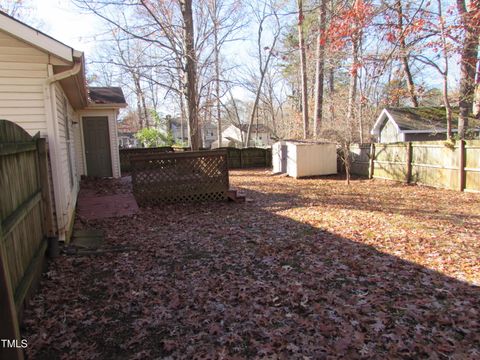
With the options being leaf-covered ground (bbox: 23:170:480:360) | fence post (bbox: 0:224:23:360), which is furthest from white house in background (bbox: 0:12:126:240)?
Result: fence post (bbox: 0:224:23:360)

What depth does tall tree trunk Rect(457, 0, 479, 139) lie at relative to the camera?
11.0 metres

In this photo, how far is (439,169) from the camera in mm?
11438

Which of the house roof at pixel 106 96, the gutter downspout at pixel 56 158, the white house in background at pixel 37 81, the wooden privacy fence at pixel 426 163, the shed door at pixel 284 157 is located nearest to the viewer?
the white house in background at pixel 37 81

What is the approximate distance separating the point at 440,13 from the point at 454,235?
30.8 feet

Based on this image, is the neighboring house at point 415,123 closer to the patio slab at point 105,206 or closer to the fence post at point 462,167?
the fence post at point 462,167

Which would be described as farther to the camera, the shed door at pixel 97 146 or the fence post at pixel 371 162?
the fence post at pixel 371 162

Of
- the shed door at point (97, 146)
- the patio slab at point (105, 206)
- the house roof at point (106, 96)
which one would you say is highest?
the house roof at point (106, 96)

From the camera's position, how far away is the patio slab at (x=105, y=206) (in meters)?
7.30

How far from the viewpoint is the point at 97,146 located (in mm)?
12867

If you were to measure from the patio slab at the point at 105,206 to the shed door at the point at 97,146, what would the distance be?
13.2ft

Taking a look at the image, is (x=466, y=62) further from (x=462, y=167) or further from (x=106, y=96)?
(x=106, y=96)

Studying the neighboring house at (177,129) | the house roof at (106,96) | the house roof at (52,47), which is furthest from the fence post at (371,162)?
the neighboring house at (177,129)

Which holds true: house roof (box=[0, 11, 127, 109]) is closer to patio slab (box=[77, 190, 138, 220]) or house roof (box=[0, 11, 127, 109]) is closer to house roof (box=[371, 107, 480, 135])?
patio slab (box=[77, 190, 138, 220])

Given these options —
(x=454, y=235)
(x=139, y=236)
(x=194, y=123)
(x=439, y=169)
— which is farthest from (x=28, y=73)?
(x=439, y=169)
